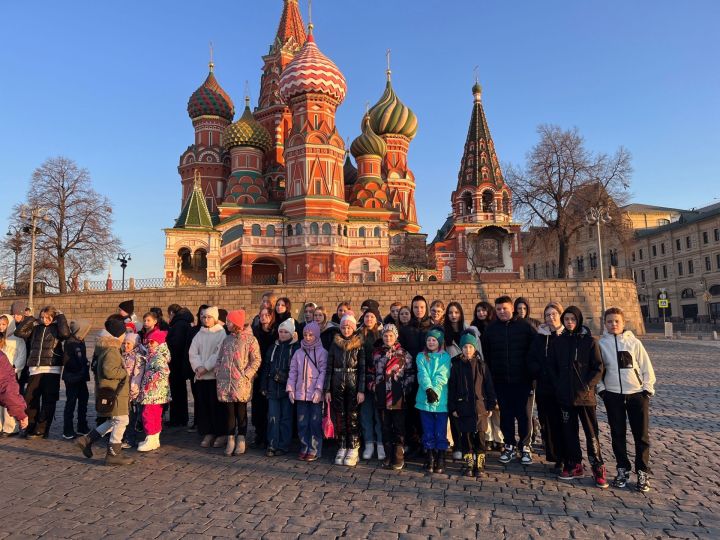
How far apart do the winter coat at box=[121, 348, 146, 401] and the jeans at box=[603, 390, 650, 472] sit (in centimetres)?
537

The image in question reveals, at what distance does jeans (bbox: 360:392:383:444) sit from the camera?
5824mm

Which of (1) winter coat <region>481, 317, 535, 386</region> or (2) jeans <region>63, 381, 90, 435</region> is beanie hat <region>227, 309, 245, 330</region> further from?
(1) winter coat <region>481, 317, 535, 386</region>

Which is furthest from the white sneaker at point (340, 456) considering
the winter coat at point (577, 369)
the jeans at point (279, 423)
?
the winter coat at point (577, 369)

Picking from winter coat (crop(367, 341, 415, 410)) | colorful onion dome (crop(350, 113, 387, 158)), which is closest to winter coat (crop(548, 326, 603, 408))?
winter coat (crop(367, 341, 415, 410))

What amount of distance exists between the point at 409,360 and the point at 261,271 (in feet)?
112

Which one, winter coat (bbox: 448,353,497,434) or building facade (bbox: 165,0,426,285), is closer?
winter coat (bbox: 448,353,497,434)

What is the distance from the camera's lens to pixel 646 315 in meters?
51.3

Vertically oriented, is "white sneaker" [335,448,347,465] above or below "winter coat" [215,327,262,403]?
below

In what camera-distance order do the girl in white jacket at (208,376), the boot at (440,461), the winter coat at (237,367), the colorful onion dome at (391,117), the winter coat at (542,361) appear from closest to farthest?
1. the winter coat at (542,361)
2. the boot at (440,461)
3. the winter coat at (237,367)
4. the girl in white jacket at (208,376)
5. the colorful onion dome at (391,117)

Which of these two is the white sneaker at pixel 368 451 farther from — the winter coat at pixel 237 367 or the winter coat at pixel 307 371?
the winter coat at pixel 237 367

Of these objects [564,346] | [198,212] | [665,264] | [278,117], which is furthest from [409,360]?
[665,264]

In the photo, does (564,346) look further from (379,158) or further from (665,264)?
(665,264)

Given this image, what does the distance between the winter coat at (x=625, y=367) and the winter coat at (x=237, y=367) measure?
3941 mm

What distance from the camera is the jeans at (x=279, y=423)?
238 inches
